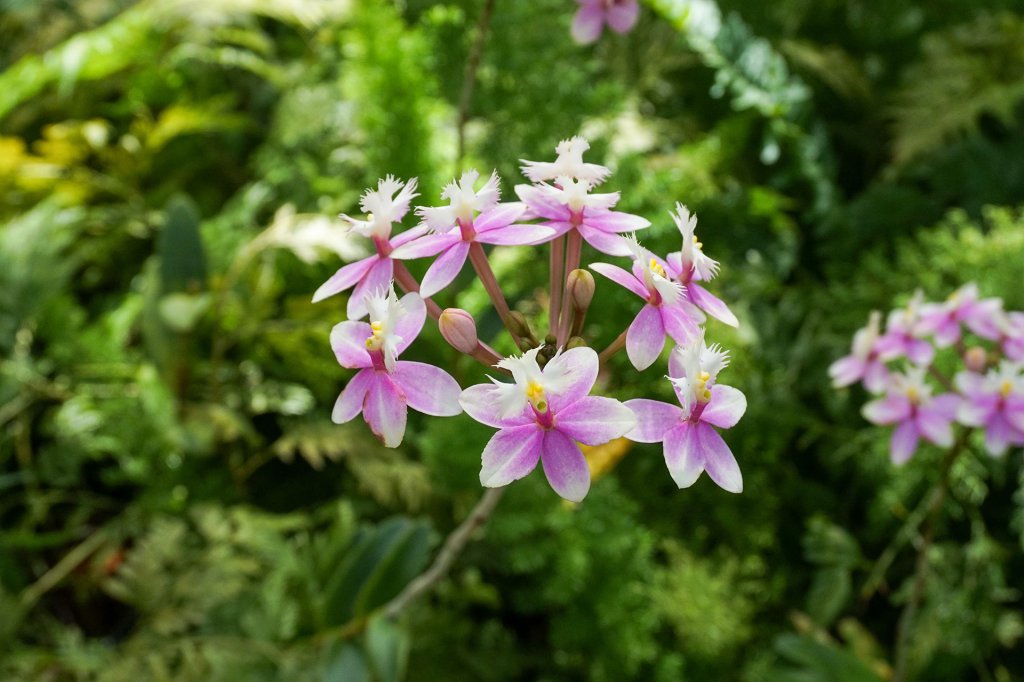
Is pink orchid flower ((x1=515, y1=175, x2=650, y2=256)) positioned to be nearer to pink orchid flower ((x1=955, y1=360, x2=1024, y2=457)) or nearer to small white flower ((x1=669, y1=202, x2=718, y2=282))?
small white flower ((x1=669, y1=202, x2=718, y2=282))

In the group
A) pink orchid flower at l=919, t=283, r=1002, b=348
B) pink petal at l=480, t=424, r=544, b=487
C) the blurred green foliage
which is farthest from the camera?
the blurred green foliage

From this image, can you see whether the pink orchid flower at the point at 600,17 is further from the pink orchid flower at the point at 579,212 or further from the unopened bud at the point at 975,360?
the unopened bud at the point at 975,360

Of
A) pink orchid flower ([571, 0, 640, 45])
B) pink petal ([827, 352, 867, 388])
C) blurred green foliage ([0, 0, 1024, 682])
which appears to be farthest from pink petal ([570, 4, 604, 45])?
pink petal ([827, 352, 867, 388])

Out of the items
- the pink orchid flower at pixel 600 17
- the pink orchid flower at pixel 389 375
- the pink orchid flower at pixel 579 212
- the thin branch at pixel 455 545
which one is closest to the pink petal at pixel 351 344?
the pink orchid flower at pixel 389 375

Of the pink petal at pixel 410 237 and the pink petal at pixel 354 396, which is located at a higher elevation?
the pink petal at pixel 410 237

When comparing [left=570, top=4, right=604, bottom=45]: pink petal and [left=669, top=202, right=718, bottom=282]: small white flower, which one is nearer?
[left=669, top=202, right=718, bottom=282]: small white flower

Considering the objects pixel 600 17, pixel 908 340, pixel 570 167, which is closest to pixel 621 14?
pixel 600 17
